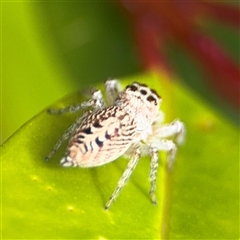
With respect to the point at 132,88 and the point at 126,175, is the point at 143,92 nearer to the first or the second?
the point at 132,88

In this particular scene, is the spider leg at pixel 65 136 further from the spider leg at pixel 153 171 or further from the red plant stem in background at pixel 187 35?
the red plant stem in background at pixel 187 35

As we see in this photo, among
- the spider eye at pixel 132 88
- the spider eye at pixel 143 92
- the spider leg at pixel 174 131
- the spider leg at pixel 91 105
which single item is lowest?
the spider leg at pixel 174 131

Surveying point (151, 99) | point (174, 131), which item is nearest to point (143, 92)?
point (151, 99)

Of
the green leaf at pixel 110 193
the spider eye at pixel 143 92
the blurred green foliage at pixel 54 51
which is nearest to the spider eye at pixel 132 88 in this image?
the spider eye at pixel 143 92

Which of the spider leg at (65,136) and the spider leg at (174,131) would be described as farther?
the spider leg at (174,131)

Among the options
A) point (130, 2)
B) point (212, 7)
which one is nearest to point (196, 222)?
point (212, 7)

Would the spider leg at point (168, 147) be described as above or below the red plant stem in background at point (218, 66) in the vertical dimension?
below

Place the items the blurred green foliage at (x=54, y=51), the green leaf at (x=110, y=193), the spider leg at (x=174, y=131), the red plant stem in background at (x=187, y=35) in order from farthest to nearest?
the blurred green foliage at (x=54, y=51) < the red plant stem in background at (x=187, y=35) < the spider leg at (x=174, y=131) < the green leaf at (x=110, y=193)
